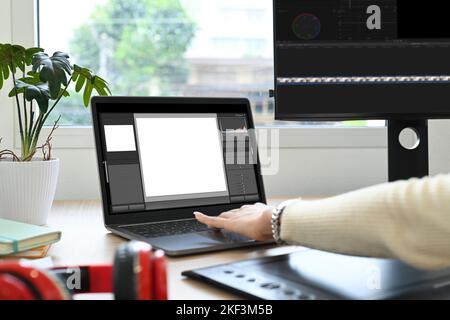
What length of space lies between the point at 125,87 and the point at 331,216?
3.87 ft

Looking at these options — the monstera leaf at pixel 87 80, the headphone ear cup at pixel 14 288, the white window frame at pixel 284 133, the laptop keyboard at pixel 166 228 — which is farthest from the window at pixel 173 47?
the headphone ear cup at pixel 14 288

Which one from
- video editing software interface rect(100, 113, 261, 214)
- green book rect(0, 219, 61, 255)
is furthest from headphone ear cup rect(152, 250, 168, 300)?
video editing software interface rect(100, 113, 261, 214)

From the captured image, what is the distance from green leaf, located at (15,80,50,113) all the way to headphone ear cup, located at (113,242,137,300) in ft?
2.27

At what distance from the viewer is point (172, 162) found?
3.99 ft

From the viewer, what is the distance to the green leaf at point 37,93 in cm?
108

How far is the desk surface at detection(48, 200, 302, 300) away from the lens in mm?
712

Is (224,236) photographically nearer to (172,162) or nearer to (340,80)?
(172,162)

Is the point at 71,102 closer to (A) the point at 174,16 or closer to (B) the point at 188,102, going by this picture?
(A) the point at 174,16

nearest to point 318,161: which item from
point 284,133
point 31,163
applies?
point 284,133

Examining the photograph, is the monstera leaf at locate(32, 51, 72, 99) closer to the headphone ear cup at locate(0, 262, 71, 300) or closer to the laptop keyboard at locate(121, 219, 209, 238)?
the laptop keyboard at locate(121, 219, 209, 238)

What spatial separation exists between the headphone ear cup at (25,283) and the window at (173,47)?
1.26 m

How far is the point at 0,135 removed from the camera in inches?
60.9

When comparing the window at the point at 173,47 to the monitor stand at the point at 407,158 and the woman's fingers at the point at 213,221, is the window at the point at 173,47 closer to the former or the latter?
the monitor stand at the point at 407,158
